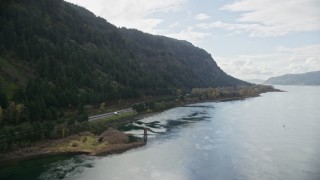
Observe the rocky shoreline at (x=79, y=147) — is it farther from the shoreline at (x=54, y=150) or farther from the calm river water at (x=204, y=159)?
the calm river water at (x=204, y=159)

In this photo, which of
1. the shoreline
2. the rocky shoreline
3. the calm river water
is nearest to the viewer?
the calm river water

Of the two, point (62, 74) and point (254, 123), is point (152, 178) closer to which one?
point (254, 123)

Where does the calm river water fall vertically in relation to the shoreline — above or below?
below

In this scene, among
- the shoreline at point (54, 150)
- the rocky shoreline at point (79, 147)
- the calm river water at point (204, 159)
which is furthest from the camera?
the rocky shoreline at point (79, 147)

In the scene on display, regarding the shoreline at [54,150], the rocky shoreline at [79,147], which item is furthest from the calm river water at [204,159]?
the rocky shoreline at [79,147]

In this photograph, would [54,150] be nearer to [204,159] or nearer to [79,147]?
[79,147]

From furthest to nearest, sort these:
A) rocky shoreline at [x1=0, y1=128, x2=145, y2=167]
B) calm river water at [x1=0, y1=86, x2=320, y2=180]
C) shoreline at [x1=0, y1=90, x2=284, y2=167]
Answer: rocky shoreline at [x1=0, y1=128, x2=145, y2=167]
shoreline at [x1=0, y1=90, x2=284, y2=167]
calm river water at [x1=0, y1=86, x2=320, y2=180]

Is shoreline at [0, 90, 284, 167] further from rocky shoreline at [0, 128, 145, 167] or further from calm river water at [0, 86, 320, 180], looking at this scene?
calm river water at [0, 86, 320, 180]

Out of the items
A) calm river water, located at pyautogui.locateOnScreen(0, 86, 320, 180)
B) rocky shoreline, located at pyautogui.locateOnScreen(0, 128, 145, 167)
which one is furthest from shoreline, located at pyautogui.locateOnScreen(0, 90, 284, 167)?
calm river water, located at pyautogui.locateOnScreen(0, 86, 320, 180)

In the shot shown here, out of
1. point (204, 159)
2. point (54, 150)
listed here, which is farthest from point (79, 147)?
point (204, 159)

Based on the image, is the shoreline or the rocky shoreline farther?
the rocky shoreline

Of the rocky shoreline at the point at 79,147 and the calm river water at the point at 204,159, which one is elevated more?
the rocky shoreline at the point at 79,147
